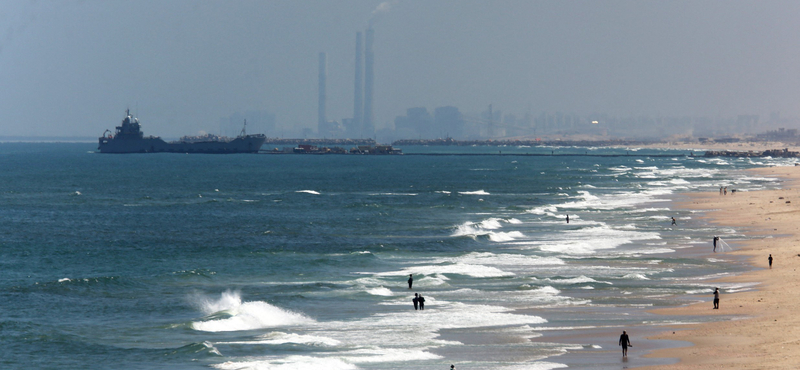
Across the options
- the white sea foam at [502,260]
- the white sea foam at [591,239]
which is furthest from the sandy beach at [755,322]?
the white sea foam at [502,260]

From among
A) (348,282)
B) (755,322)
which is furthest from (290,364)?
(755,322)

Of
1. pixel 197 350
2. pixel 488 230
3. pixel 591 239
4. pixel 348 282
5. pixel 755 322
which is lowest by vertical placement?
pixel 197 350

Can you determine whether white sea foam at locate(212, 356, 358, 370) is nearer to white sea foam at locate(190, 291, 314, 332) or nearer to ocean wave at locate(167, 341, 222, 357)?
ocean wave at locate(167, 341, 222, 357)

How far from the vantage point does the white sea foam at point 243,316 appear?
37.0 meters

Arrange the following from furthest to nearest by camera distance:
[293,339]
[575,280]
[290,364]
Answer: [575,280] → [293,339] → [290,364]

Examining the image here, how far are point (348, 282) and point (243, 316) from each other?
33.9 ft

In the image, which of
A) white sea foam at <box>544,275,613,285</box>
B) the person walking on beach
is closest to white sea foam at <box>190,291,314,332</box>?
the person walking on beach

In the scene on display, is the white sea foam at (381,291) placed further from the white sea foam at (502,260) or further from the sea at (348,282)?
the white sea foam at (502,260)

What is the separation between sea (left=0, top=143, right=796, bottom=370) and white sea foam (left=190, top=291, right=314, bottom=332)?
0.42 ft

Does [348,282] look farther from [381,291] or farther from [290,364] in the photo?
[290,364]

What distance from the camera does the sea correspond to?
32.3 metres

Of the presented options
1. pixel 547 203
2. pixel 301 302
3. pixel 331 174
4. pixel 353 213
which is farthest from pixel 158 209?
pixel 331 174

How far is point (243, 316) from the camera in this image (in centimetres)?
3831

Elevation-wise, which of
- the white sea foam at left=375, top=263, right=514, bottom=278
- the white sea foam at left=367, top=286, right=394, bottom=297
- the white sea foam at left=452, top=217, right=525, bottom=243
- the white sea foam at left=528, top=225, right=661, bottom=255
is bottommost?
the white sea foam at left=367, top=286, right=394, bottom=297
